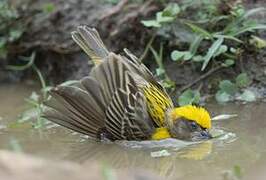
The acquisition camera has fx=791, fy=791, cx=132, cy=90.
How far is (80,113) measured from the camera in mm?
4762

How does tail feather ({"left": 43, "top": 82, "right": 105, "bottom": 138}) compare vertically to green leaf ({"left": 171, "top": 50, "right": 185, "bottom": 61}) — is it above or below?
below

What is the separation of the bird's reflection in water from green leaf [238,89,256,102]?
801 millimetres

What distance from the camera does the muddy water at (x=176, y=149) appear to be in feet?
13.7

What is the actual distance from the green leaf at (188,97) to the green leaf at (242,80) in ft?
0.94

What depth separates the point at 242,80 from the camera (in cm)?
545

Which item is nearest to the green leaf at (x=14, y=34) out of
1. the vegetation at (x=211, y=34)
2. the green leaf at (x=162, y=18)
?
the vegetation at (x=211, y=34)

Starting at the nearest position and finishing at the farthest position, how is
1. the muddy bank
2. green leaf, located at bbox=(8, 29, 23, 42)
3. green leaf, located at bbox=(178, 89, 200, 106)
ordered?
green leaf, located at bbox=(178, 89, 200, 106)
the muddy bank
green leaf, located at bbox=(8, 29, 23, 42)

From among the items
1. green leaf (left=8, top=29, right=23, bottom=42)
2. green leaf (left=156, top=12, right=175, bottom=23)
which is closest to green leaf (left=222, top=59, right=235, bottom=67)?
green leaf (left=156, top=12, right=175, bottom=23)

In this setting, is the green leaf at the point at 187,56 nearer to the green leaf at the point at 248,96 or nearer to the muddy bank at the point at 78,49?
the muddy bank at the point at 78,49

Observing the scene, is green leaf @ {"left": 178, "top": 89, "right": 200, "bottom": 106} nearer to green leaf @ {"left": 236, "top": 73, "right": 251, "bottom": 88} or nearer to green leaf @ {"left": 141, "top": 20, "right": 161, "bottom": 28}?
green leaf @ {"left": 236, "top": 73, "right": 251, "bottom": 88}

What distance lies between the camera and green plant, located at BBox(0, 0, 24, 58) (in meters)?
6.49

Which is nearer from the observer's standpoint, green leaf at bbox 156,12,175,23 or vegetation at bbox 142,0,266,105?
vegetation at bbox 142,0,266,105

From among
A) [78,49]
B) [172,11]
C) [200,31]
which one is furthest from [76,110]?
[78,49]

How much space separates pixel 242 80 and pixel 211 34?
39 cm
